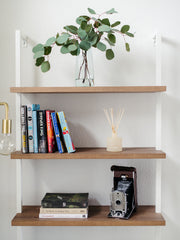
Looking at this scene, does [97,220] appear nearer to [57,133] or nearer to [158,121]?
[57,133]

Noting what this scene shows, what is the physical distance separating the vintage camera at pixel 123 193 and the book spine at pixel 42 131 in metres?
0.38

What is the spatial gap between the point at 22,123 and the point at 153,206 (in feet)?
2.71

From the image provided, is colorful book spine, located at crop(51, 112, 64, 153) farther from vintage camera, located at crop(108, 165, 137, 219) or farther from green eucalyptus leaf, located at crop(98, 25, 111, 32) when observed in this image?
green eucalyptus leaf, located at crop(98, 25, 111, 32)

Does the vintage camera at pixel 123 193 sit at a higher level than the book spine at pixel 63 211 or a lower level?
higher

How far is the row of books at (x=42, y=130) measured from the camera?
140 cm

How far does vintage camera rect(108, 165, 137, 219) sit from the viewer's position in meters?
1.40

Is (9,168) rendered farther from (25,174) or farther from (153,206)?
(153,206)

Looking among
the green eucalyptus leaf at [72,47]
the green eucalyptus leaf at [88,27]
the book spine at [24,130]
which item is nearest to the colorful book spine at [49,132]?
the book spine at [24,130]

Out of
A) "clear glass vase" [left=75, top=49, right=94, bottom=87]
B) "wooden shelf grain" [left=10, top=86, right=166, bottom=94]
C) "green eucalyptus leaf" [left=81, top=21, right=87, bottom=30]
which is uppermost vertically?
"green eucalyptus leaf" [left=81, top=21, right=87, bottom=30]

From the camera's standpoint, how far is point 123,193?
4.59ft

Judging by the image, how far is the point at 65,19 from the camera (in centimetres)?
158

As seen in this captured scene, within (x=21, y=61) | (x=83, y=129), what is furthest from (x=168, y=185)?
(x=21, y=61)

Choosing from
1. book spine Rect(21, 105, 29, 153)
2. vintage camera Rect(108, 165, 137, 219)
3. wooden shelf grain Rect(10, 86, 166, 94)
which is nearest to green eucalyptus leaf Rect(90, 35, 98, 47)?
wooden shelf grain Rect(10, 86, 166, 94)

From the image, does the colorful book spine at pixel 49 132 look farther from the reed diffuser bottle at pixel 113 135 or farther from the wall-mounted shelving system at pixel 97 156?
the reed diffuser bottle at pixel 113 135
